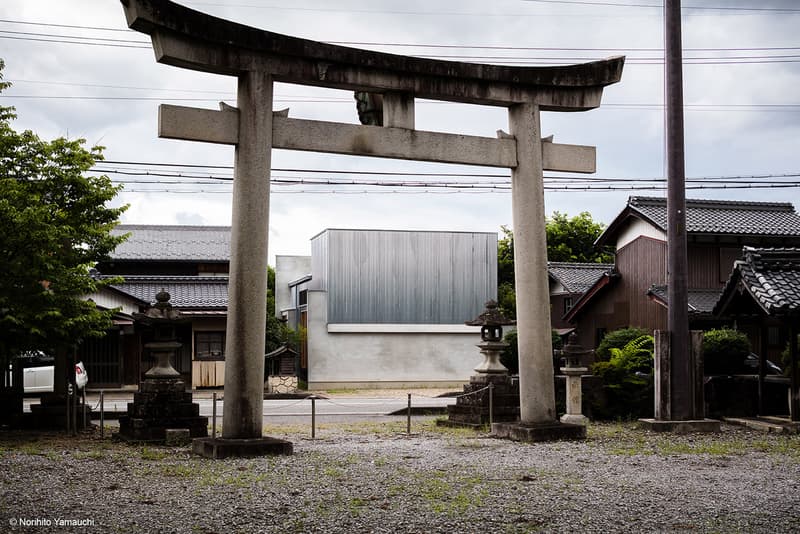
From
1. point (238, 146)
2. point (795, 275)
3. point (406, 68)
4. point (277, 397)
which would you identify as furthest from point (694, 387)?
point (277, 397)

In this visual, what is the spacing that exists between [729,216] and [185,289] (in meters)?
21.6

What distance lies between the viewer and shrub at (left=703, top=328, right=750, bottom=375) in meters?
19.3

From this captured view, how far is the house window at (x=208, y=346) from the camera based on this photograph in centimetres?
3372

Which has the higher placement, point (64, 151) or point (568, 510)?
point (64, 151)

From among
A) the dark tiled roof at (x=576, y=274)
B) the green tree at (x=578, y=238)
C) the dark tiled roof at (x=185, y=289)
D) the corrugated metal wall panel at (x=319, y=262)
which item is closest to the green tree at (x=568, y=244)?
the green tree at (x=578, y=238)

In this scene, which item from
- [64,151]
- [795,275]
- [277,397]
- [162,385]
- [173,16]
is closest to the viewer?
[173,16]

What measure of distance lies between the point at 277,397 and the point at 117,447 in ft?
58.6

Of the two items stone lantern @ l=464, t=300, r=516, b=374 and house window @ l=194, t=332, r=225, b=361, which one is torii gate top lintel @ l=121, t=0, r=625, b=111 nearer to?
stone lantern @ l=464, t=300, r=516, b=374

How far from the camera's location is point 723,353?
19344 mm

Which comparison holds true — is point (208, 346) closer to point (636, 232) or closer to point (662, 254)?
point (636, 232)

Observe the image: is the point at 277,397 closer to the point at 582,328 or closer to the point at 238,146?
the point at 582,328

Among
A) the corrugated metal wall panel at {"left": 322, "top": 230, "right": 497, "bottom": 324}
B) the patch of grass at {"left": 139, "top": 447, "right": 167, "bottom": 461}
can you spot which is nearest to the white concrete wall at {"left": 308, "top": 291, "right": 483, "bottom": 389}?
the corrugated metal wall panel at {"left": 322, "top": 230, "right": 497, "bottom": 324}

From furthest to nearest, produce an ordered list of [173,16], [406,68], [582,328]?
[582,328]
[406,68]
[173,16]

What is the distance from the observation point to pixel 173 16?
1109 centimetres
